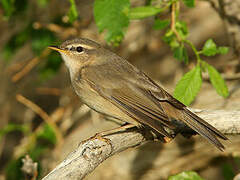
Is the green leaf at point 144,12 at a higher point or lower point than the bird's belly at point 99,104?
higher

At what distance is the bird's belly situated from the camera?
158 inches

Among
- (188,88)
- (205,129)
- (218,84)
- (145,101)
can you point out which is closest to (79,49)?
(145,101)

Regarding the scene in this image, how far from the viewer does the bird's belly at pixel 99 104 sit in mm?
4008

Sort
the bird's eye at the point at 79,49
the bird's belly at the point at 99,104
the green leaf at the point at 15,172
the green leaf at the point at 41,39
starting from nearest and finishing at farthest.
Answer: the bird's belly at the point at 99,104 → the bird's eye at the point at 79,49 → the green leaf at the point at 15,172 → the green leaf at the point at 41,39

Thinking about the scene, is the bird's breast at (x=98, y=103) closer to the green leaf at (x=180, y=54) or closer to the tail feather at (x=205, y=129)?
the tail feather at (x=205, y=129)

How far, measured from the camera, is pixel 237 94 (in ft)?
16.4

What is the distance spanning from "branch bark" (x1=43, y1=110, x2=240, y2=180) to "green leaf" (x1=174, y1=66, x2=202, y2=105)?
0.37 metres

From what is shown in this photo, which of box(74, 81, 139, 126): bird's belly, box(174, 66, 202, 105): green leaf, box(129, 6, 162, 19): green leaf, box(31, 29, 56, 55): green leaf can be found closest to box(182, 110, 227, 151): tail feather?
box(174, 66, 202, 105): green leaf

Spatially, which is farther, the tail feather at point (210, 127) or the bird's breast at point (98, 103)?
the bird's breast at point (98, 103)

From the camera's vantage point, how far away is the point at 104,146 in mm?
3582

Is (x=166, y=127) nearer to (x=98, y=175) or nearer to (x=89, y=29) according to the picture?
(x=98, y=175)

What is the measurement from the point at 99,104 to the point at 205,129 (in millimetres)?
1037

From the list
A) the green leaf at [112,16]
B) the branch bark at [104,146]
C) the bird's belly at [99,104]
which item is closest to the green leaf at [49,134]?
the bird's belly at [99,104]

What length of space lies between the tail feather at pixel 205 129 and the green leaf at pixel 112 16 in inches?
40.7
